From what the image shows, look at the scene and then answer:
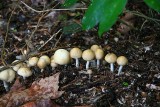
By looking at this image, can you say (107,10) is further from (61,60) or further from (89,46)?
(89,46)

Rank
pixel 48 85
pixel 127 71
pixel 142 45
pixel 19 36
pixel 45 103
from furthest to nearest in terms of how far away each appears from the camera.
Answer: pixel 19 36 < pixel 142 45 < pixel 127 71 < pixel 48 85 < pixel 45 103

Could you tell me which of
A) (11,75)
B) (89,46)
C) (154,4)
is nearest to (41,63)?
(11,75)

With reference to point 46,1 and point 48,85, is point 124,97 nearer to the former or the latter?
point 48,85

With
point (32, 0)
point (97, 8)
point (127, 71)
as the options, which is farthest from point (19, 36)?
point (97, 8)

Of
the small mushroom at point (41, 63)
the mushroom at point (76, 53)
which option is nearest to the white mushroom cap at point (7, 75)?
the small mushroom at point (41, 63)

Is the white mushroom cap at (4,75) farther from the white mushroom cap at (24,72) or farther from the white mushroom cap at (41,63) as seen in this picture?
the white mushroom cap at (41,63)
